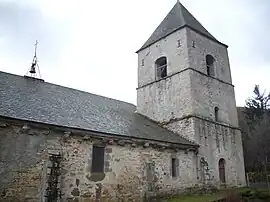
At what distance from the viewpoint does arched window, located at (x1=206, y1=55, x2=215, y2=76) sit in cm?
1959

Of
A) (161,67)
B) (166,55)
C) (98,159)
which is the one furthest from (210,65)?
(98,159)

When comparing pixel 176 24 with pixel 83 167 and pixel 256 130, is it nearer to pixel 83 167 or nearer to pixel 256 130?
pixel 83 167

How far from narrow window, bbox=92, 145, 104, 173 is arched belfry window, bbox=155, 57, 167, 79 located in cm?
941

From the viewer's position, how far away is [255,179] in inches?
892

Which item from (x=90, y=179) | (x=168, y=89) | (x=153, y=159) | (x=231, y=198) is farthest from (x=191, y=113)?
(x=90, y=179)

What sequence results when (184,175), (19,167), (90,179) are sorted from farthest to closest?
(184,175), (90,179), (19,167)

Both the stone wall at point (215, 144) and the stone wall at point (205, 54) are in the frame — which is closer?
the stone wall at point (215, 144)

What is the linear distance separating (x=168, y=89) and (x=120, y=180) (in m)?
8.18

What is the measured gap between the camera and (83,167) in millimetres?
11164

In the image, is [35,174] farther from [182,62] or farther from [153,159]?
[182,62]

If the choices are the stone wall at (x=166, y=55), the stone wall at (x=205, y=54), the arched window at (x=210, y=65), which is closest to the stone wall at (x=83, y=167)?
the stone wall at (x=166, y=55)

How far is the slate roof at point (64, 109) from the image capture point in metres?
11.0

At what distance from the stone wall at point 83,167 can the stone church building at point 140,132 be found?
1.4 inches

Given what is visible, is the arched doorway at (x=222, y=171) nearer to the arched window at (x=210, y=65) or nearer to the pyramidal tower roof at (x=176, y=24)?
the arched window at (x=210, y=65)
